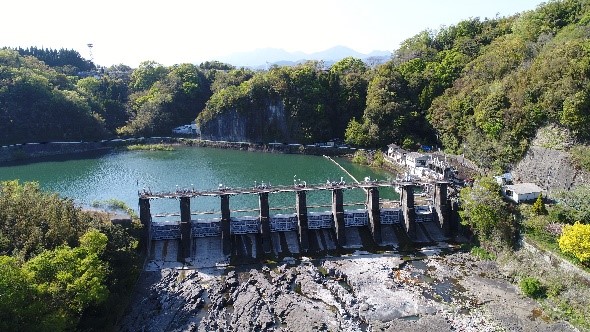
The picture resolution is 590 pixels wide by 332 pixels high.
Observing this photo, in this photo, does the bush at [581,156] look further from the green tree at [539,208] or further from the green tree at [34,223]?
the green tree at [34,223]

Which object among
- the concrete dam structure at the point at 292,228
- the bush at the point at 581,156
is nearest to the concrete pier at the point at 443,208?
the concrete dam structure at the point at 292,228

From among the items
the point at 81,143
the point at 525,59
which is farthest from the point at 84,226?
the point at 81,143

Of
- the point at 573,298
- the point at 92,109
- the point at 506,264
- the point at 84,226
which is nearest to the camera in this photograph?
the point at 573,298

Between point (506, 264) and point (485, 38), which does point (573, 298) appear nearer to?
point (506, 264)

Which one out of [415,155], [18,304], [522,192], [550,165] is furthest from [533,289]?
[18,304]

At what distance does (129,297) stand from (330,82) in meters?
53.6

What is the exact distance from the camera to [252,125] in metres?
73.4

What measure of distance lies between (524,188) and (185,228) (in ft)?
82.0

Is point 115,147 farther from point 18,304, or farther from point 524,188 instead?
point 524,188

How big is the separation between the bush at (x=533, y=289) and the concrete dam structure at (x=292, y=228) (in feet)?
27.3

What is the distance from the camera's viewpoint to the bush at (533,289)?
83.9ft

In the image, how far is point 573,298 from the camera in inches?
945

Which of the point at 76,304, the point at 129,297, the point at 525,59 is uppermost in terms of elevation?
the point at 525,59

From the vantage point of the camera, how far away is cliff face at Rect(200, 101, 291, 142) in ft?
235
